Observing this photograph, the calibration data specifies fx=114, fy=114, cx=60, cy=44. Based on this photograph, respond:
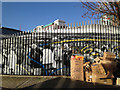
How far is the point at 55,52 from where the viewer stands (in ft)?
22.0

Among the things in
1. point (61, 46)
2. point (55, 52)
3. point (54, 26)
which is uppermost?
point (54, 26)

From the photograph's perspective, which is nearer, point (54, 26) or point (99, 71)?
point (99, 71)

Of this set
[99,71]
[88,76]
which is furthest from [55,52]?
[99,71]

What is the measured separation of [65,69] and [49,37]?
2098 millimetres

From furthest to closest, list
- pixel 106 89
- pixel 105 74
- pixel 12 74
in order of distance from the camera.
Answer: pixel 12 74 → pixel 105 74 → pixel 106 89

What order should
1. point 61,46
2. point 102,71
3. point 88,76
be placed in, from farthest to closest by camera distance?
point 61,46 < point 88,76 < point 102,71

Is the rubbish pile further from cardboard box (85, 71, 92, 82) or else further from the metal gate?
the metal gate

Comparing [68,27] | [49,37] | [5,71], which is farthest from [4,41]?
[68,27]

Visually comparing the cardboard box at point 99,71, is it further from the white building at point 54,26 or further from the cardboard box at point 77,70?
the white building at point 54,26

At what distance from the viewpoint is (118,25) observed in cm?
711

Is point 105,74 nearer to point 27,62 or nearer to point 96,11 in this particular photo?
point 27,62

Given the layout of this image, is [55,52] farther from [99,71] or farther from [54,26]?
[99,71]

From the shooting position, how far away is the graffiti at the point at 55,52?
6645mm

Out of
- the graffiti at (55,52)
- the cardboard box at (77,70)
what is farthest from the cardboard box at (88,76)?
the graffiti at (55,52)
